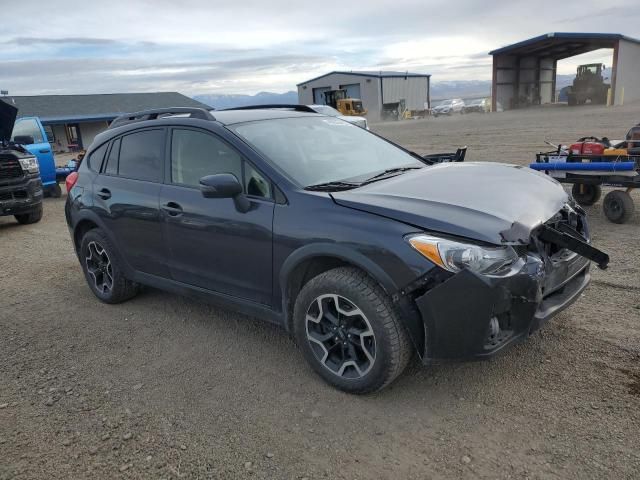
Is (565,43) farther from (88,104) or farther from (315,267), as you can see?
(315,267)

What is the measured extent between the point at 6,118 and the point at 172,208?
282 inches

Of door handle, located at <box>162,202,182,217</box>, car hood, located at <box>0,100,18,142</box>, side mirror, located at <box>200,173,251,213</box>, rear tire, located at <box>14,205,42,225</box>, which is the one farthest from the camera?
rear tire, located at <box>14,205,42,225</box>

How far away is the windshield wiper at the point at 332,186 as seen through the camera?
11.4ft

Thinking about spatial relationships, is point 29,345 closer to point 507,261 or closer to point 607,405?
point 507,261

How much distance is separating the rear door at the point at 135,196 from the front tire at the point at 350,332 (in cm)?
160

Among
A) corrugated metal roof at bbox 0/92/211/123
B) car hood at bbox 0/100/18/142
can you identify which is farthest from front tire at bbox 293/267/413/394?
corrugated metal roof at bbox 0/92/211/123

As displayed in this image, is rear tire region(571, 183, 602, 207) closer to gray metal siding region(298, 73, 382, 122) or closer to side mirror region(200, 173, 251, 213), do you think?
side mirror region(200, 173, 251, 213)

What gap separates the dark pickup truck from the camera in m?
8.91

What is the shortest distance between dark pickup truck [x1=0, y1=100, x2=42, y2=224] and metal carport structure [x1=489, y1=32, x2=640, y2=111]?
127ft

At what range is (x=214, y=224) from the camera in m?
3.79

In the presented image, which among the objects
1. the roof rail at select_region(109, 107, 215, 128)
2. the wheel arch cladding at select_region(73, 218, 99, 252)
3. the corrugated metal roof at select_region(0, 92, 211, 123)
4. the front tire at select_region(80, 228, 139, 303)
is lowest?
the front tire at select_region(80, 228, 139, 303)

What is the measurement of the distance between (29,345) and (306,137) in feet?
9.48

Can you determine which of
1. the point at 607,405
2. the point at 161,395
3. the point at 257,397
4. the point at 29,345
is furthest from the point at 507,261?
the point at 29,345

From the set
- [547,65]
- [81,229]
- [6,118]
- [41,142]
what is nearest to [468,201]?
[81,229]
